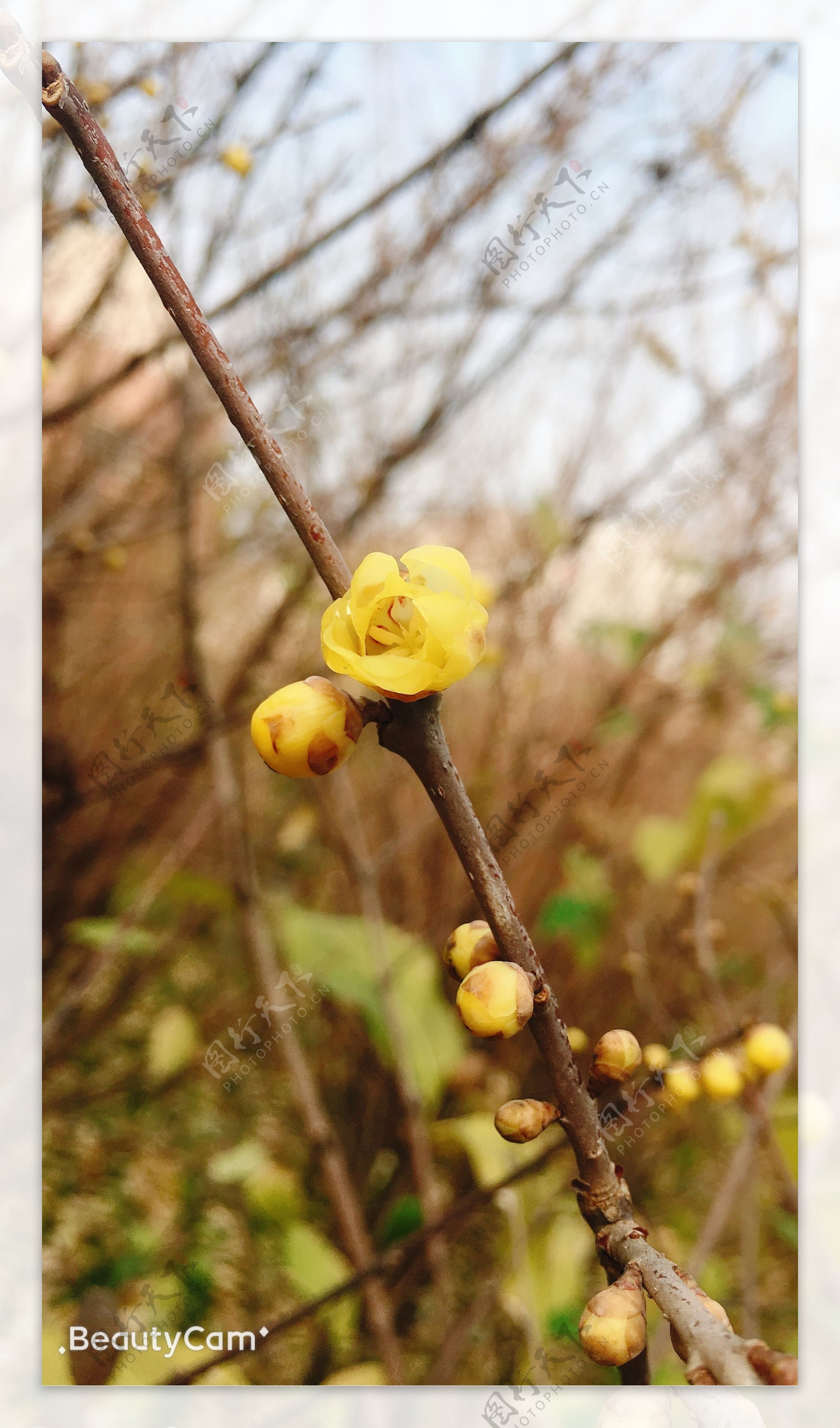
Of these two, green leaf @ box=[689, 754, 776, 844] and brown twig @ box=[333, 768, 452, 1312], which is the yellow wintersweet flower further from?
green leaf @ box=[689, 754, 776, 844]

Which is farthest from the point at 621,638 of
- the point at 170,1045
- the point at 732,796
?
the point at 170,1045

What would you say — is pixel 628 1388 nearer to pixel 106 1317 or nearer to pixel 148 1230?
pixel 106 1317

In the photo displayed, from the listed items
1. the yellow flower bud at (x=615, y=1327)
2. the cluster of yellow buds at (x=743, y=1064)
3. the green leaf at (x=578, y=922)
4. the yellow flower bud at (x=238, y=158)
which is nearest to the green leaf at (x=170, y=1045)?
the green leaf at (x=578, y=922)

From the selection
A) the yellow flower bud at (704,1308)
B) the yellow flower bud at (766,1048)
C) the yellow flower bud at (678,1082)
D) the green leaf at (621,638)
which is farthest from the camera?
the green leaf at (621,638)

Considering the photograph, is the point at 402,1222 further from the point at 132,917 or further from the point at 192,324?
the point at 192,324

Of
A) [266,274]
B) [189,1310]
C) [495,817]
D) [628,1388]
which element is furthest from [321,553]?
[495,817]

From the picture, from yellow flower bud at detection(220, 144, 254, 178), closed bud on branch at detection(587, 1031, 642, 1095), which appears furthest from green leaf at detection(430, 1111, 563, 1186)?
yellow flower bud at detection(220, 144, 254, 178)

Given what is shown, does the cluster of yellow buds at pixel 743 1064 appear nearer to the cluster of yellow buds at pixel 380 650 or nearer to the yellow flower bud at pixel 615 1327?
the yellow flower bud at pixel 615 1327
